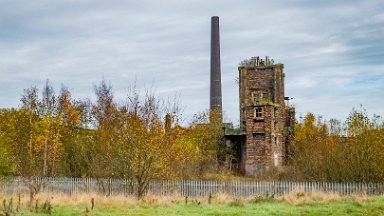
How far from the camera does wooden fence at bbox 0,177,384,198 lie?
27562 mm

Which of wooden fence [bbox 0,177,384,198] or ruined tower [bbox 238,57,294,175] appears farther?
ruined tower [bbox 238,57,294,175]

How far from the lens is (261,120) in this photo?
4716 cm

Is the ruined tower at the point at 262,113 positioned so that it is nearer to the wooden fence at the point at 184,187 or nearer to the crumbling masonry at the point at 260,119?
the crumbling masonry at the point at 260,119

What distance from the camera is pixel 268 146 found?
154 ft

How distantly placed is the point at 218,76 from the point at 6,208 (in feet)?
170

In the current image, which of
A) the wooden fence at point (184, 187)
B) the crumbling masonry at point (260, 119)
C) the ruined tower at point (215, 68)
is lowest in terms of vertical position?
the wooden fence at point (184, 187)

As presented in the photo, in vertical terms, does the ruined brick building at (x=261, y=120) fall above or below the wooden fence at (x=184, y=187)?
above

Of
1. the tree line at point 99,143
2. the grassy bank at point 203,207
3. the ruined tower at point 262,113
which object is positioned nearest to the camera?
the grassy bank at point 203,207

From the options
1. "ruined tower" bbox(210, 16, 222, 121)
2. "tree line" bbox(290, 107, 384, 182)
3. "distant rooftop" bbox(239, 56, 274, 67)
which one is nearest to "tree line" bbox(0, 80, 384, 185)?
"tree line" bbox(290, 107, 384, 182)

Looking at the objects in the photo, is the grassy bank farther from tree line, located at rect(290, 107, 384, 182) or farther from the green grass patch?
tree line, located at rect(290, 107, 384, 182)

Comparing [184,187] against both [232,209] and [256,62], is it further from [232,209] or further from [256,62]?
[256,62]

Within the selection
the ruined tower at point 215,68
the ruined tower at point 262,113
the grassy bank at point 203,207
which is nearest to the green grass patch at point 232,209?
the grassy bank at point 203,207

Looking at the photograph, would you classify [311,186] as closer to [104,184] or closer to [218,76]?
[104,184]

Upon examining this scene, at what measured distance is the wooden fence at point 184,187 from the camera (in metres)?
27.6
